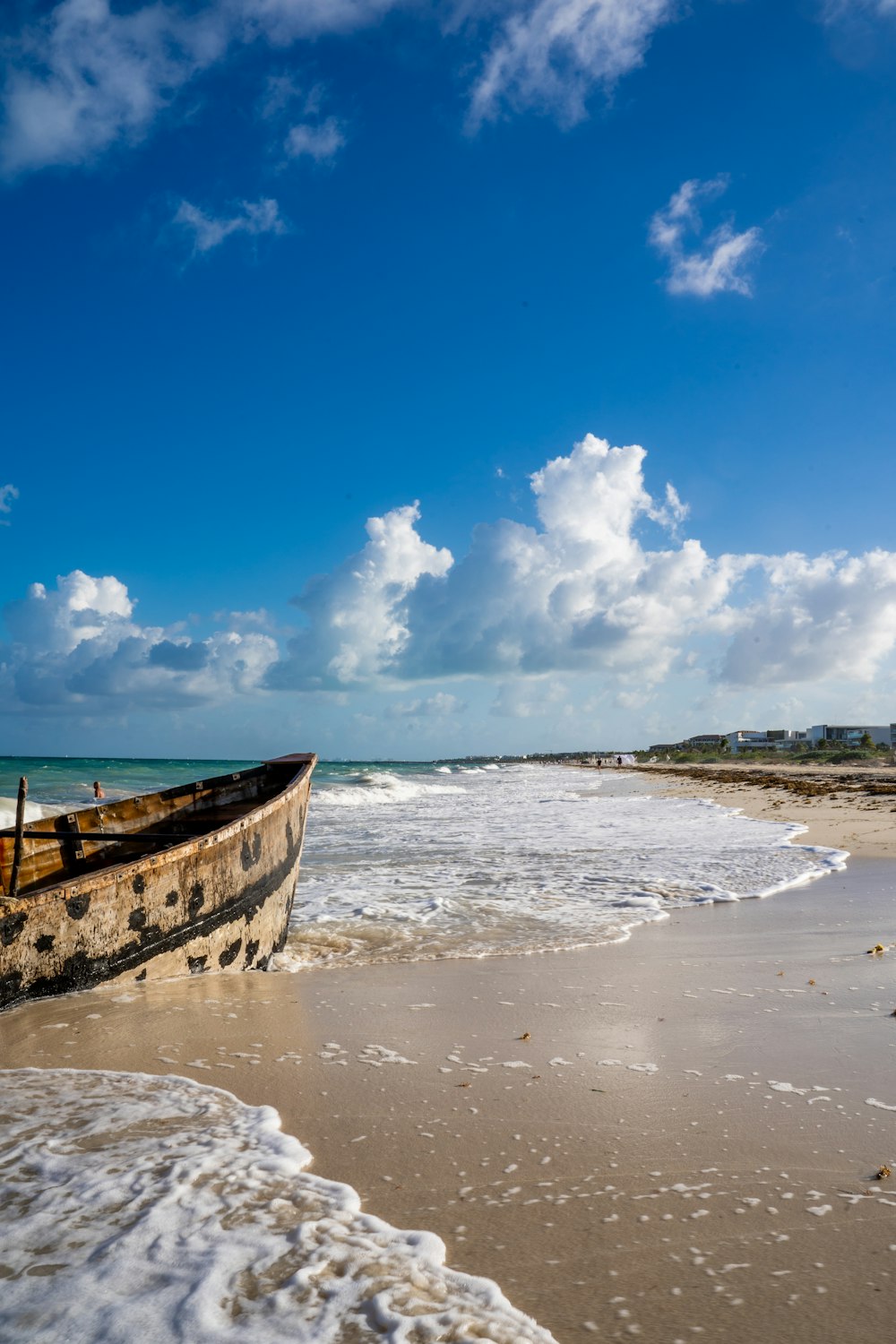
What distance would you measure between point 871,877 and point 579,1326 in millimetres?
8576

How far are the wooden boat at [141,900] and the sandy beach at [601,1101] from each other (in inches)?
9.0

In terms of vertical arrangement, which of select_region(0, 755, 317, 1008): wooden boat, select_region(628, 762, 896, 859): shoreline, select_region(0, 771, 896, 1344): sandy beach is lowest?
select_region(628, 762, 896, 859): shoreline

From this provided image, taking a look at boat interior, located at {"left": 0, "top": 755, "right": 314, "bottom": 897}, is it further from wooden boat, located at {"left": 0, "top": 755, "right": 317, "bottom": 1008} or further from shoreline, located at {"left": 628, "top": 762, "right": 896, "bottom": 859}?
shoreline, located at {"left": 628, "top": 762, "right": 896, "bottom": 859}

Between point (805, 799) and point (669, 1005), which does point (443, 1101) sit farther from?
point (805, 799)

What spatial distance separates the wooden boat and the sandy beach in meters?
0.23

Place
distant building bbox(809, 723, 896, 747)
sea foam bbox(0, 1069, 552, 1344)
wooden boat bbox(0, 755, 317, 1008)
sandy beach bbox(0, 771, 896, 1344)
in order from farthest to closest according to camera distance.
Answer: distant building bbox(809, 723, 896, 747) < wooden boat bbox(0, 755, 317, 1008) < sandy beach bbox(0, 771, 896, 1344) < sea foam bbox(0, 1069, 552, 1344)

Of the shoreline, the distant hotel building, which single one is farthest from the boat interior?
the distant hotel building

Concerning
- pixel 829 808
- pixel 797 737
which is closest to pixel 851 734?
pixel 797 737

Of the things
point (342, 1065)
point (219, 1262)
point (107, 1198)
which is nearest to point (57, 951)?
point (342, 1065)

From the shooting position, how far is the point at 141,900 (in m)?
5.02

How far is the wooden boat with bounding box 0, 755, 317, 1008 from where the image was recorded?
442 cm

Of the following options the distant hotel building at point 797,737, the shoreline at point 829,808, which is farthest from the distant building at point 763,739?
the shoreline at point 829,808

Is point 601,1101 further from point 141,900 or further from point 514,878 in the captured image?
point 514,878

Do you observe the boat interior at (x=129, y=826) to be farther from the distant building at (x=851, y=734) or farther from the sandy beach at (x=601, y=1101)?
the distant building at (x=851, y=734)
